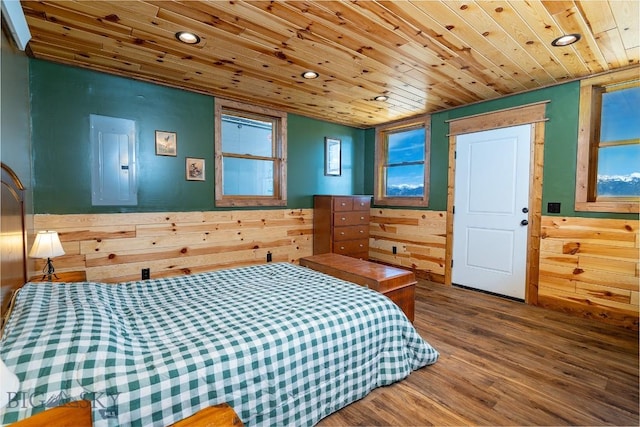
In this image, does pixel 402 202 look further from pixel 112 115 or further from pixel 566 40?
pixel 112 115

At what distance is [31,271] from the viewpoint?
8.25 feet

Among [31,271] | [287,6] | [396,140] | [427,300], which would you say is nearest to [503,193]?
[427,300]

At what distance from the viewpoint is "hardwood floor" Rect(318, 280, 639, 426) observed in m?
1.65

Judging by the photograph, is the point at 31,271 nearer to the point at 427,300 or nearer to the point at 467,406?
the point at 467,406

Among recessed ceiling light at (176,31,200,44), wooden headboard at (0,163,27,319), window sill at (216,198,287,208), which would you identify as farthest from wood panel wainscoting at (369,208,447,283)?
wooden headboard at (0,163,27,319)

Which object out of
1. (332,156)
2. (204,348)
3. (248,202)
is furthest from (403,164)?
(204,348)

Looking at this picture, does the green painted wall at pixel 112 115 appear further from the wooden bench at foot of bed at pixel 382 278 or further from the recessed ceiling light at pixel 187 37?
the wooden bench at foot of bed at pixel 382 278

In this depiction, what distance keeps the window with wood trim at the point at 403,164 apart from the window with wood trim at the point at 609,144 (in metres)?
1.73

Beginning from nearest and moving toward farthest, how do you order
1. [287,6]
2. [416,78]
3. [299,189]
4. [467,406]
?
[467,406] < [287,6] < [416,78] < [299,189]

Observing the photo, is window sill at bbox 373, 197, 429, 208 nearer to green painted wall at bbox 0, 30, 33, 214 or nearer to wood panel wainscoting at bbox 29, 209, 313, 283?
wood panel wainscoting at bbox 29, 209, 313, 283

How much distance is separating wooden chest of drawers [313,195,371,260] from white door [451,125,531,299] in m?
1.29

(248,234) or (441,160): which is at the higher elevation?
(441,160)

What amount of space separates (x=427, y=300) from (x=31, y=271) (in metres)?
3.78

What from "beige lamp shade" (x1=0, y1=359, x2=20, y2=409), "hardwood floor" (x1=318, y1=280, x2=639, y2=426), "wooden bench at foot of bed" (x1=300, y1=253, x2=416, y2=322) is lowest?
"hardwood floor" (x1=318, y1=280, x2=639, y2=426)
